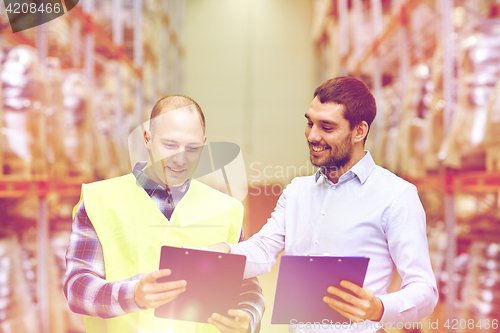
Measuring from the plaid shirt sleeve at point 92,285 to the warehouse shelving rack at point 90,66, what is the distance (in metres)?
0.91

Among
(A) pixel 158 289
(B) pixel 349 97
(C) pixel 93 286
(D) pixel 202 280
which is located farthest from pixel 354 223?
(C) pixel 93 286

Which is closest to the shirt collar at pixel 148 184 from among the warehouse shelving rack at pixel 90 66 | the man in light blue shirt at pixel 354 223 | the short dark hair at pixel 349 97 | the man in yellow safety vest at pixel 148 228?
the man in yellow safety vest at pixel 148 228

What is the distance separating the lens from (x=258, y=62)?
2.38m

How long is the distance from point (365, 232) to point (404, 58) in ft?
7.35

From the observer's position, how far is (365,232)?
134 centimetres

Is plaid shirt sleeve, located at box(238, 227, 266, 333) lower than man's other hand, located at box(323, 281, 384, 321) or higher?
lower

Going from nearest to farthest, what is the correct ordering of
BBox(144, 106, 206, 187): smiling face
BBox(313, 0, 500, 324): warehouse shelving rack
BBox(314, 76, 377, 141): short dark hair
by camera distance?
1. BBox(314, 76, 377, 141): short dark hair
2. BBox(144, 106, 206, 187): smiling face
3. BBox(313, 0, 500, 324): warehouse shelving rack

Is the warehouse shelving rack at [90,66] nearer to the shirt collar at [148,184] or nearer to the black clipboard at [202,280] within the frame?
the shirt collar at [148,184]

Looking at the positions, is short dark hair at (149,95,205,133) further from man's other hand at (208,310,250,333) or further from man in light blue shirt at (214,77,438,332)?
man's other hand at (208,310,250,333)

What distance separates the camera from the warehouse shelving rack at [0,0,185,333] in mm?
2264

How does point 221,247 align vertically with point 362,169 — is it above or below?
below

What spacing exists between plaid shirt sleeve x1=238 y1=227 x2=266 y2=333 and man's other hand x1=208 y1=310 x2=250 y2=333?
56 mm

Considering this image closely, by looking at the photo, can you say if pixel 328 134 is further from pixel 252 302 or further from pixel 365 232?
pixel 252 302

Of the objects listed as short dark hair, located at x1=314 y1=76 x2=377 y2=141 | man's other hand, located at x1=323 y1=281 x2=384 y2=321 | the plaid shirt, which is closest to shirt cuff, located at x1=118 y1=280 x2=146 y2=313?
the plaid shirt
